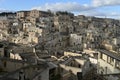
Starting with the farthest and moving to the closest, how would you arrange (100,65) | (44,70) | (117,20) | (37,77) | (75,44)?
(117,20) → (75,44) → (100,65) → (44,70) → (37,77)

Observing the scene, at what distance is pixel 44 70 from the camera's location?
22.6m

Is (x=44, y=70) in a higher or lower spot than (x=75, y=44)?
higher

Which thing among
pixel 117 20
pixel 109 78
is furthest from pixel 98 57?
pixel 117 20

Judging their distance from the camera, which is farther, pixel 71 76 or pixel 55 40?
pixel 55 40

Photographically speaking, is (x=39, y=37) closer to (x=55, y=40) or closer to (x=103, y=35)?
(x=55, y=40)

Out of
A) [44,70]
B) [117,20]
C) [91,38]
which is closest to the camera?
[44,70]

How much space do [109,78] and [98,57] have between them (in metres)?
10.8

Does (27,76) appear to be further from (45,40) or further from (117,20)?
(117,20)

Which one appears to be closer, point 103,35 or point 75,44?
point 75,44

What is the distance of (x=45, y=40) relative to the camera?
60969 millimetres

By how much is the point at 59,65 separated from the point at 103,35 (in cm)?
5308

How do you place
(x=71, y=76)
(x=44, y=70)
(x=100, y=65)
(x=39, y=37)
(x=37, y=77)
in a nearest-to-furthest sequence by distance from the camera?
(x=37, y=77) → (x=44, y=70) → (x=71, y=76) → (x=100, y=65) → (x=39, y=37)

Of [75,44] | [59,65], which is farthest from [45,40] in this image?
[59,65]

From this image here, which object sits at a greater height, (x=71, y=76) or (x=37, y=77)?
(x=37, y=77)
